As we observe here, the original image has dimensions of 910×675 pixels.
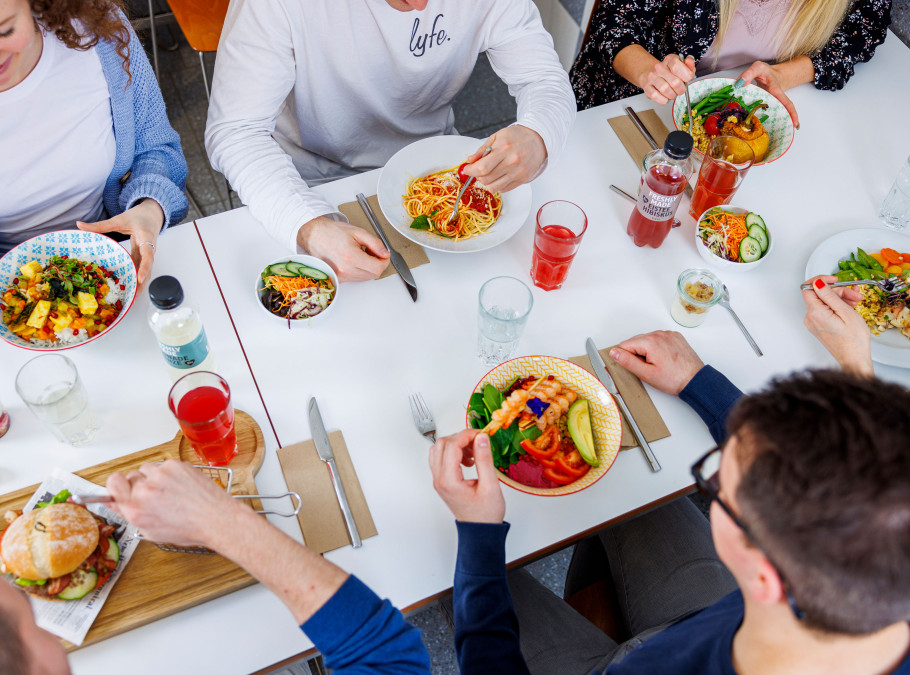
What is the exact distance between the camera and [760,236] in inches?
61.1

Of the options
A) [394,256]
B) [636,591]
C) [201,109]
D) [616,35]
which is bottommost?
[201,109]

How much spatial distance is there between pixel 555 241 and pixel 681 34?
1.00 meters

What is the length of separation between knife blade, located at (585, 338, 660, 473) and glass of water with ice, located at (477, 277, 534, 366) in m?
0.16

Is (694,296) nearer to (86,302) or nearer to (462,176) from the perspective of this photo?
(462,176)

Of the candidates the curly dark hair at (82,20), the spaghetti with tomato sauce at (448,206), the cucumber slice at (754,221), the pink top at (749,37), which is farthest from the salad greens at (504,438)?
the pink top at (749,37)

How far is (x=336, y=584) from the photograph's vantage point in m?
1.03

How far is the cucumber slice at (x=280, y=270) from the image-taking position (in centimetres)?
142

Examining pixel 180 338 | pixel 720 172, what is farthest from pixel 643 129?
pixel 180 338

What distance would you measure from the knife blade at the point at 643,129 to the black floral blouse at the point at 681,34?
31 cm

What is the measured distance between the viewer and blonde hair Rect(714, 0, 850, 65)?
1.85m

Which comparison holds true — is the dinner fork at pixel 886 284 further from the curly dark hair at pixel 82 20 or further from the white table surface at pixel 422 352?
the curly dark hair at pixel 82 20

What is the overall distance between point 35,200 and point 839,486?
5.39 feet

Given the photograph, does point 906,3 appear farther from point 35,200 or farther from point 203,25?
point 35,200

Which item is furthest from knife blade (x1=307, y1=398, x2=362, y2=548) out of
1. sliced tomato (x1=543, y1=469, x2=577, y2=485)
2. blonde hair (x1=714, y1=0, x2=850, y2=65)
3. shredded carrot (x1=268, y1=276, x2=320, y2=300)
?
blonde hair (x1=714, y1=0, x2=850, y2=65)
